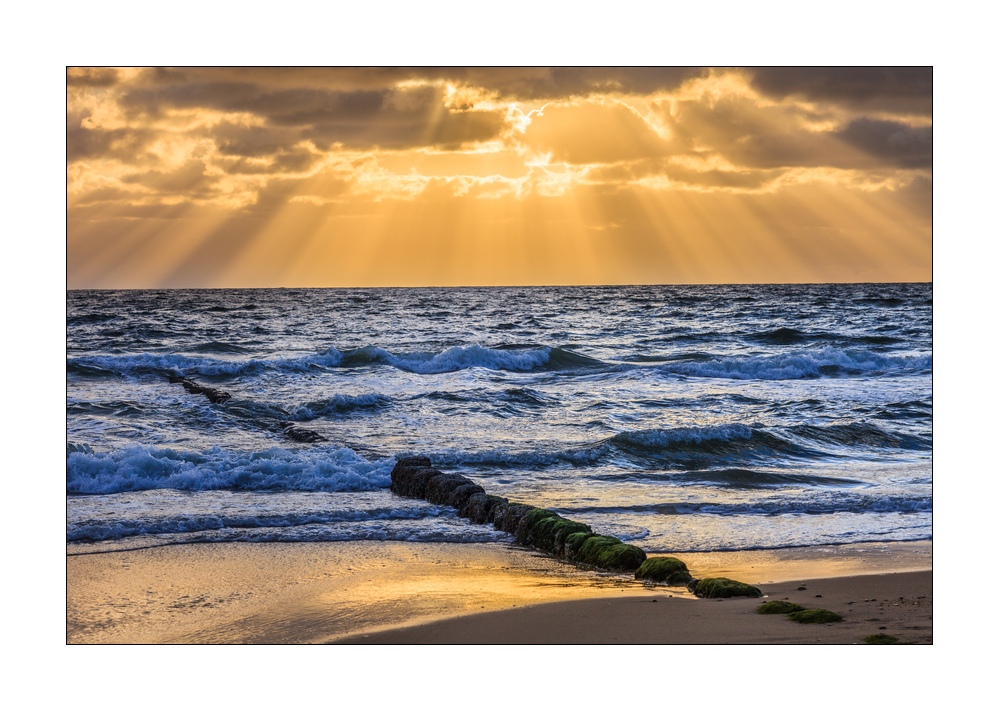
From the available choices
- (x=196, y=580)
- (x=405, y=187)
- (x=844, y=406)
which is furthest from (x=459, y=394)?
(x=196, y=580)

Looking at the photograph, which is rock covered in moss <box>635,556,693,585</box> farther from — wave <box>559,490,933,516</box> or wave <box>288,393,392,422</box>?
wave <box>288,393,392,422</box>

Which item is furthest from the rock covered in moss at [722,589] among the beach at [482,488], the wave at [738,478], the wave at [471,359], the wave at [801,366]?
the wave at [471,359]

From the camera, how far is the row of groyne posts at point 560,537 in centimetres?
589

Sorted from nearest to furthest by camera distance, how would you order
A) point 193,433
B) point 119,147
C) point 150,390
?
point 119,147
point 193,433
point 150,390

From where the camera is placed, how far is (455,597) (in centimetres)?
591

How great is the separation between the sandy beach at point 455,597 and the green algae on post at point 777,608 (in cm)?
7

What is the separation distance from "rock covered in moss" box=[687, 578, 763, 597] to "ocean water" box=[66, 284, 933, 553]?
1.15 meters

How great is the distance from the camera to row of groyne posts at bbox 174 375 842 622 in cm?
589

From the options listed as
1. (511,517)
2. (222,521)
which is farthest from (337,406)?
(511,517)

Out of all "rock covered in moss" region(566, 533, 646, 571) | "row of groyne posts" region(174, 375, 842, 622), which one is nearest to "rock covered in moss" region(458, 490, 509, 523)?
"row of groyne posts" region(174, 375, 842, 622)

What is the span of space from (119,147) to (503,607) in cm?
536

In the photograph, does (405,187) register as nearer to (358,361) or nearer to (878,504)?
(878,504)

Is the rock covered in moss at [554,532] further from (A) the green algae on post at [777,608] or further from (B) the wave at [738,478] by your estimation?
(B) the wave at [738,478]

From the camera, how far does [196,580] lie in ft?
20.8
